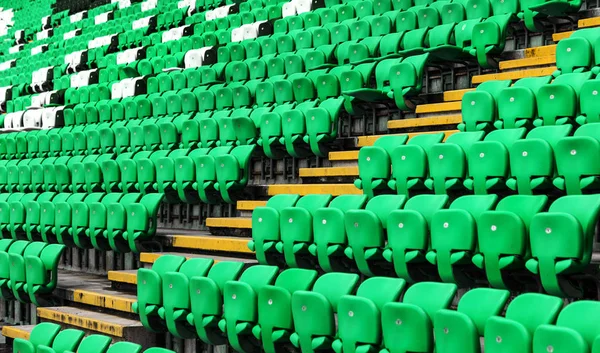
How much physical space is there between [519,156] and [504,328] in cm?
103

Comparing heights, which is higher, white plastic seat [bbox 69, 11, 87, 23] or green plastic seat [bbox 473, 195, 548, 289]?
white plastic seat [bbox 69, 11, 87, 23]

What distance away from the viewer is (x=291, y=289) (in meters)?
2.63

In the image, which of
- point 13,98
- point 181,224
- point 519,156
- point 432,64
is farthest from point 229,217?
point 13,98

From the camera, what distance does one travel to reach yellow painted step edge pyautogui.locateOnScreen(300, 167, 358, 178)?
3678mm

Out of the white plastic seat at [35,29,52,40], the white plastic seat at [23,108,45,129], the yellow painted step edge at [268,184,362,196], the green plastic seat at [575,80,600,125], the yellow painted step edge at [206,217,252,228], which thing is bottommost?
the yellow painted step edge at [206,217,252,228]

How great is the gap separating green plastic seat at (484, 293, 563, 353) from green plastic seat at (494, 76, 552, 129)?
139 centimetres

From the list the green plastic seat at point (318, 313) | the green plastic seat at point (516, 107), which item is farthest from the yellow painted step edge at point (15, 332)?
the green plastic seat at point (516, 107)

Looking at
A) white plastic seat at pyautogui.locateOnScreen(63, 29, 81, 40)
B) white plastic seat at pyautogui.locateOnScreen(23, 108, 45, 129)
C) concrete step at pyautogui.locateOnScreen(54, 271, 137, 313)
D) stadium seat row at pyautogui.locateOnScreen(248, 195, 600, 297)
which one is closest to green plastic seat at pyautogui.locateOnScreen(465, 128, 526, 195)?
stadium seat row at pyautogui.locateOnScreen(248, 195, 600, 297)

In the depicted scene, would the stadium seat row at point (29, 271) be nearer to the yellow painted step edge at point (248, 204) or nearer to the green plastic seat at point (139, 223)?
the green plastic seat at point (139, 223)

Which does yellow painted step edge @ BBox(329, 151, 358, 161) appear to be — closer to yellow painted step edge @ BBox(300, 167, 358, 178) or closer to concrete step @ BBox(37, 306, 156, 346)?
yellow painted step edge @ BBox(300, 167, 358, 178)

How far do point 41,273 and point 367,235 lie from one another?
1671mm

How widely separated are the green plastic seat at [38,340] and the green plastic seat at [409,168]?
1.36 metres

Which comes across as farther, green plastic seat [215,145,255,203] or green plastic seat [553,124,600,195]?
green plastic seat [215,145,255,203]

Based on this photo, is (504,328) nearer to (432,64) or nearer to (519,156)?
(519,156)
